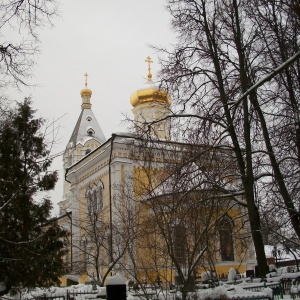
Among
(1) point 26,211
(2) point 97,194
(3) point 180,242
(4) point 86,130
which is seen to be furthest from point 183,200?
(4) point 86,130

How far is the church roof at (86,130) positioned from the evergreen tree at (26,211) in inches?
1181

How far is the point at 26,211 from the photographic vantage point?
38.3ft

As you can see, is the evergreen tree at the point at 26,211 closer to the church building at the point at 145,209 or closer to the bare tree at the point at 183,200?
the church building at the point at 145,209

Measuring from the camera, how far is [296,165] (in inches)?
491

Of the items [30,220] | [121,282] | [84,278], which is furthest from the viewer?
[84,278]

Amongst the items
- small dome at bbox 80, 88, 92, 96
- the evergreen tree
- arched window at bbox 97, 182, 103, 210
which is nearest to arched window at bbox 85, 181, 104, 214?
arched window at bbox 97, 182, 103, 210

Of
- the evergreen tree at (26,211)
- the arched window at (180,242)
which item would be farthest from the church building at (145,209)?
the evergreen tree at (26,211)

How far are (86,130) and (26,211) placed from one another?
33.6m

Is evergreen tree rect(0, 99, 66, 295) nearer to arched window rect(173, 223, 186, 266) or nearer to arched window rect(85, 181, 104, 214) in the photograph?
arched window rect(173, 223, 186, 266)

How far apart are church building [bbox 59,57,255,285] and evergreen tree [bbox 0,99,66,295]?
147cm

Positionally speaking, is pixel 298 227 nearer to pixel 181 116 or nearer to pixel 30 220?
pixel 181 116

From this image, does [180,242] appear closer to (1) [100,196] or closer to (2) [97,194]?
(1) [100,196]

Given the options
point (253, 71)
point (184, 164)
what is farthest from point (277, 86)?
point (184, 164)

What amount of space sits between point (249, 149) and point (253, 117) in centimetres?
91
